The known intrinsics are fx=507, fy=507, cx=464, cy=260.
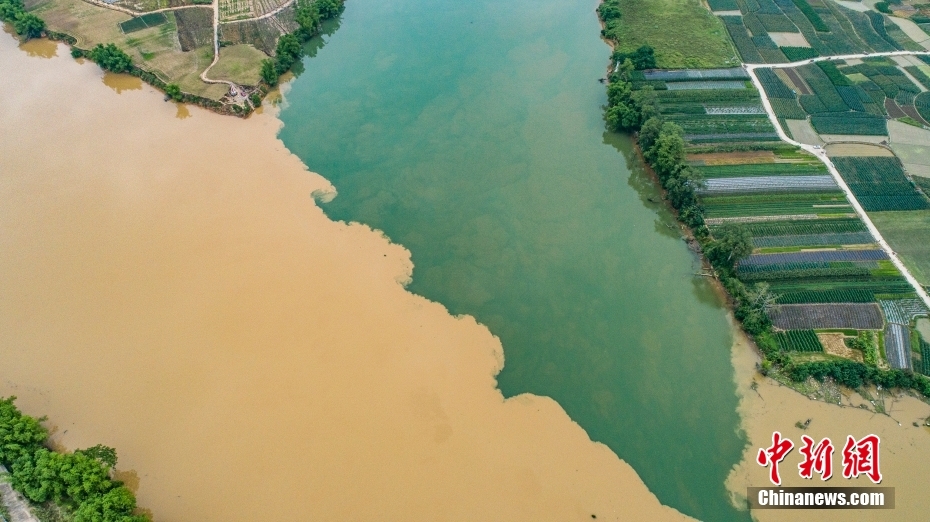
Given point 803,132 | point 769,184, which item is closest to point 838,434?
point 769,184

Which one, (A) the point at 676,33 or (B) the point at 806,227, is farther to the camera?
(A) the point at 676,33

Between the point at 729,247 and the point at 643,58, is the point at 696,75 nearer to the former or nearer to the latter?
the point at 643,58

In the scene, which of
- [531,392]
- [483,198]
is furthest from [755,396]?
[483,198]

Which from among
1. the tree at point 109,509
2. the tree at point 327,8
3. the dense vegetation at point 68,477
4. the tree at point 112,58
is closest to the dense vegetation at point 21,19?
the tree at point 112,58

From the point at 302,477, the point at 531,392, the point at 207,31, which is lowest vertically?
the point at 302,477

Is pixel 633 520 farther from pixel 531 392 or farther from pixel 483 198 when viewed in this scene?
pixel 483 198

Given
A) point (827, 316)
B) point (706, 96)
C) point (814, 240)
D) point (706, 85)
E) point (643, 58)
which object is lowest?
point (827, 316)
